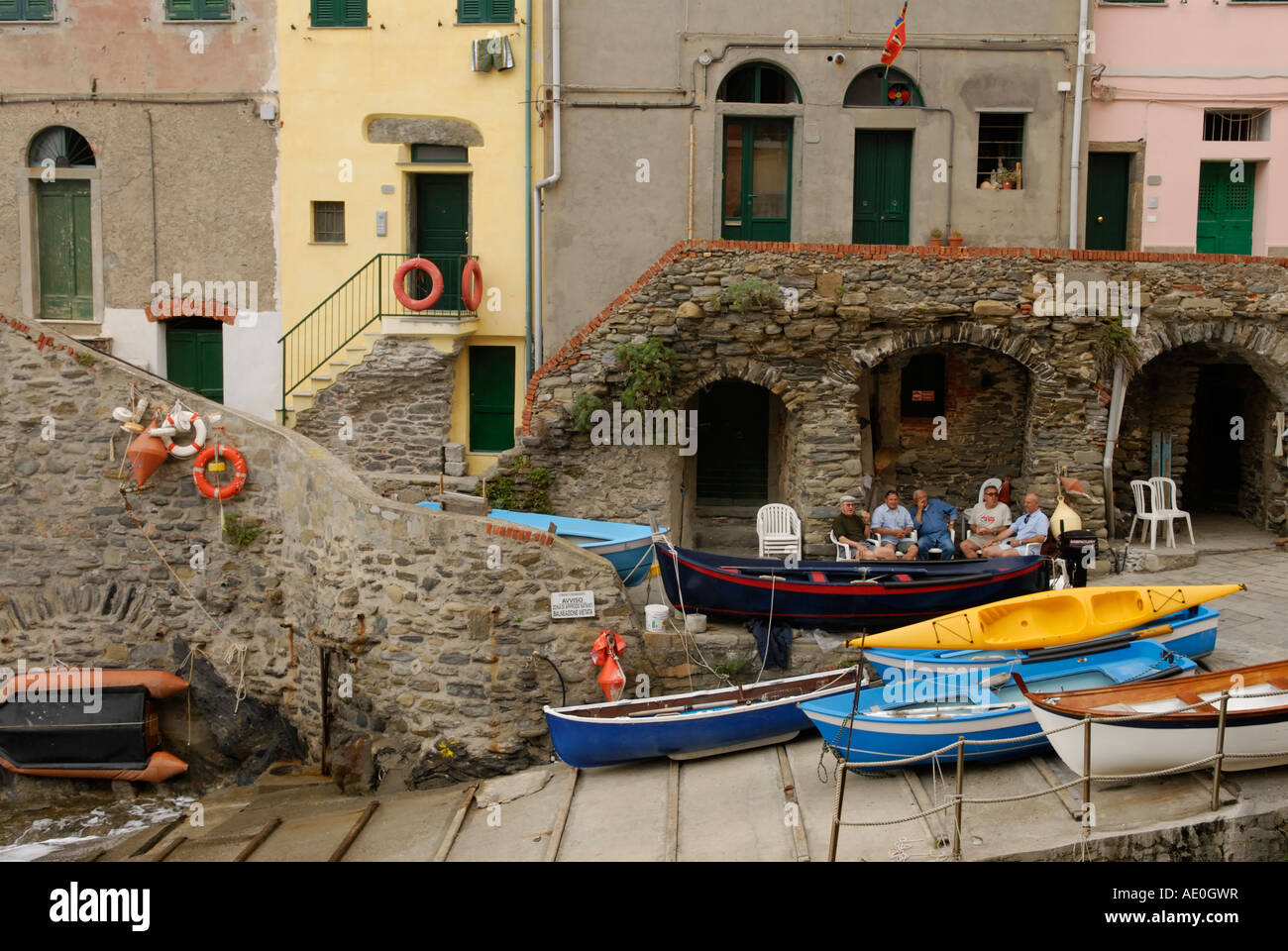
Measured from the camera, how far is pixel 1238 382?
18.3 m

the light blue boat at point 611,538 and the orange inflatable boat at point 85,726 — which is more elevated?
the light blue boat at point 611,538

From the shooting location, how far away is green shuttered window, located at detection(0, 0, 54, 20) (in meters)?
18.5

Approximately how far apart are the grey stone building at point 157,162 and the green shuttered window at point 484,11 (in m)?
2.61

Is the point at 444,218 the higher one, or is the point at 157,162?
the point at 157,162

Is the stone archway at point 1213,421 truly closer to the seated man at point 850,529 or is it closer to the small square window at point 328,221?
the seated man at point 850,529

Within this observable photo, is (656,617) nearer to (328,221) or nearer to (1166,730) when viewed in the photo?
(1166,730)

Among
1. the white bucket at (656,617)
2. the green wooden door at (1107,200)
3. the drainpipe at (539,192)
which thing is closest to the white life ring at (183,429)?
the white bucket at (656,617)

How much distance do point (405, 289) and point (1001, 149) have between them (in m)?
8.36

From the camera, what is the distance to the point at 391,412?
17.6 m

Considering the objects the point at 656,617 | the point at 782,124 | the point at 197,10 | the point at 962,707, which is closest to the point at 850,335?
the point at 782,124

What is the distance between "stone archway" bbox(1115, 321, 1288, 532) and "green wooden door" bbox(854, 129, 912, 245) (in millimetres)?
3853

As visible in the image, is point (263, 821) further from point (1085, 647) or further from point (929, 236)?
point (929, 236)

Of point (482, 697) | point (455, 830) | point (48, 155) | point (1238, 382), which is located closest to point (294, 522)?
point (482, 697)

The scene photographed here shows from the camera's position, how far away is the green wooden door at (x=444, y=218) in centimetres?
1847
